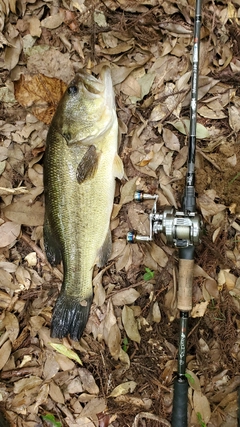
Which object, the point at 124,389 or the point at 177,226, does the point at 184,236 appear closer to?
the point at 177,226

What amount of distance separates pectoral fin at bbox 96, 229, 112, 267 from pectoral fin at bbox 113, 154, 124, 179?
1.33 feet

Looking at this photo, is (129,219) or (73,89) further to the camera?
(129,219)

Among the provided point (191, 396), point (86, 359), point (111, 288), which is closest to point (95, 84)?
point (111, 288)

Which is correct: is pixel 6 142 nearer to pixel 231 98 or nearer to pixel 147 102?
pixel 147 102

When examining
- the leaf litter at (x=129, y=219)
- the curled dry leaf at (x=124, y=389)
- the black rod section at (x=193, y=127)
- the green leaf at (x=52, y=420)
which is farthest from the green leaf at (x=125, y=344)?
the black rod section at (x=193, y=127)

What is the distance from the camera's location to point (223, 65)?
2664 millimetres

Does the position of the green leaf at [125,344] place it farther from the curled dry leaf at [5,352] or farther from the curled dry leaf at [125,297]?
the curled dry leaf at [5,352]

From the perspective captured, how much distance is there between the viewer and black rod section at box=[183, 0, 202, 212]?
2.44m

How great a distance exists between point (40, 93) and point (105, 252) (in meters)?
1.24

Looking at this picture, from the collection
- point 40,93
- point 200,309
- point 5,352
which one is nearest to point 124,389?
point 200,309

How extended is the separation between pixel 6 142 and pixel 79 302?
4.20 feet

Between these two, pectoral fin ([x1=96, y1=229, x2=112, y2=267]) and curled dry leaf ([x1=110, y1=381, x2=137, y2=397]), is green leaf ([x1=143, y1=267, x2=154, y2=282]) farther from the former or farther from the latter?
curled dry leaf ([x1=110, y1=381, x2=137, y2=397])

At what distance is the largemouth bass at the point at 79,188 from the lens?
245cm

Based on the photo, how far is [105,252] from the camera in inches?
106
